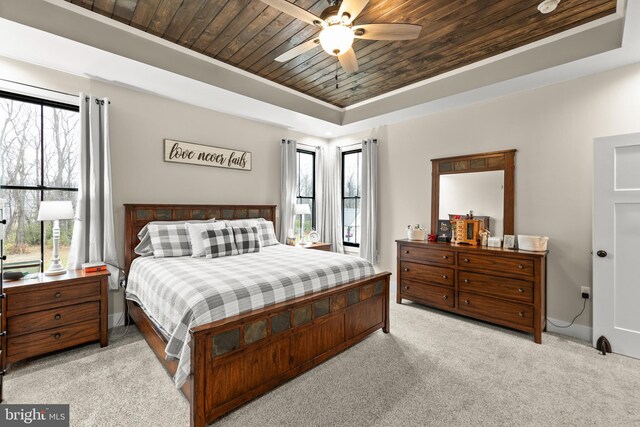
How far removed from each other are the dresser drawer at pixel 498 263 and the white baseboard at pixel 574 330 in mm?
774

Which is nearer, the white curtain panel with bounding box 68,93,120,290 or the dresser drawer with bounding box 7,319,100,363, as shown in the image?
the dresser drawer with bounding box 7,319,100,363

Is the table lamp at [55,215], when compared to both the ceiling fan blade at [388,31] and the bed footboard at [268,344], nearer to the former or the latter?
the bed footboard at [268,344]

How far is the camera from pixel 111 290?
3.27 metres

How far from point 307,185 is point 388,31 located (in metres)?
3.59

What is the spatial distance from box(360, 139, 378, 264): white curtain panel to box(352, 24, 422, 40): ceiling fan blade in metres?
2.71

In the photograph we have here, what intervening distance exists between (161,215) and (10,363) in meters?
1.83

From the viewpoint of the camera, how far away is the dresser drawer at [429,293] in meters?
3.70

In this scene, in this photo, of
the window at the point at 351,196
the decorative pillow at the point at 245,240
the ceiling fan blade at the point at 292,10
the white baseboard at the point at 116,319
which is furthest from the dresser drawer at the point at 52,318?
the window at the point at 351,196

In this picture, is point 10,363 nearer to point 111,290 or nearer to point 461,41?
point 111,290

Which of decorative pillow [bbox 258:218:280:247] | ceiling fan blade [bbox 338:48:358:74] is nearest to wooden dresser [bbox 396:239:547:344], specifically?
decorative pillow [bbox 258:218:280:247]

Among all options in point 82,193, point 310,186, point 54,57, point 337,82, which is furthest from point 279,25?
point 310,186

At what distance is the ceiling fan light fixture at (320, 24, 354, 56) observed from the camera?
2072 millimetres

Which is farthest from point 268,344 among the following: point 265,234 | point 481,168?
point 481,168

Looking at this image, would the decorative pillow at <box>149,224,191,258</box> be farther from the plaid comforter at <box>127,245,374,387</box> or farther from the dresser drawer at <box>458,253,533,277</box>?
the dresser drawer at <box>458,253,533,277</box>
